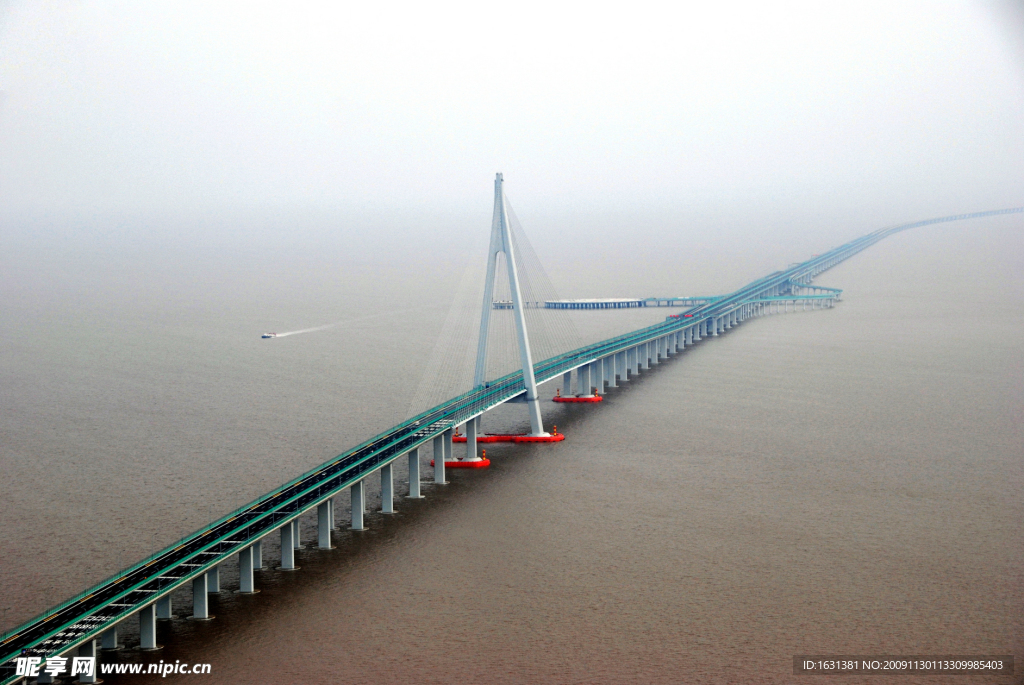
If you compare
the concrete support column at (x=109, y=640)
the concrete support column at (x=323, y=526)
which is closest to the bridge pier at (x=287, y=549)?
the concrete support column at (x=323, y=526)

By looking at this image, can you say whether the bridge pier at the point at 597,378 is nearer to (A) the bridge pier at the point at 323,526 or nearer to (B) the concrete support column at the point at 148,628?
(A) the bridge pier at the point at 323,526

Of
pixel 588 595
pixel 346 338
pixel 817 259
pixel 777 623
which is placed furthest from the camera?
pixel 817 259

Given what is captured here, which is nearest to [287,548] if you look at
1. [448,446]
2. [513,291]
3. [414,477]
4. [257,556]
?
[257,556]

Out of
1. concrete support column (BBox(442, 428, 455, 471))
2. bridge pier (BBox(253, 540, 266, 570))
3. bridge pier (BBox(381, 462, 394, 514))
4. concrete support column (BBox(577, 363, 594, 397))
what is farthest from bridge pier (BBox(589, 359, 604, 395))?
bridge pier (BBox(253, 540, 266, 570))

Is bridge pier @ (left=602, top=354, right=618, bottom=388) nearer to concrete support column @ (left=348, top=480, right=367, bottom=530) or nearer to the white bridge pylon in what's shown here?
the white bridge pylon

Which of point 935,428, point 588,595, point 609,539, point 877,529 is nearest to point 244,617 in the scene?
point 588,595

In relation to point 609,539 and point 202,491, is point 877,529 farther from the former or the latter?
point 202,491

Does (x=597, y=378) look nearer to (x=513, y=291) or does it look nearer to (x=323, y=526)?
(x=513, y=291)
